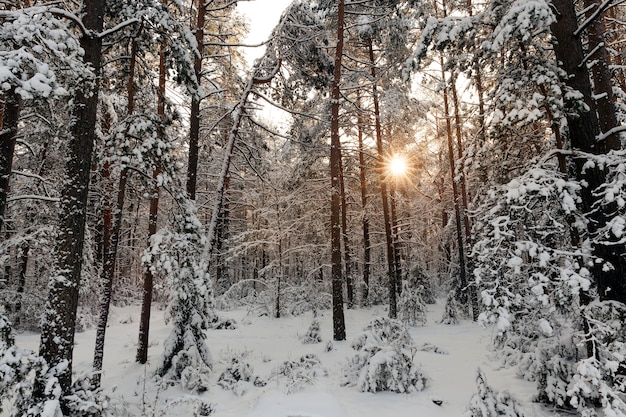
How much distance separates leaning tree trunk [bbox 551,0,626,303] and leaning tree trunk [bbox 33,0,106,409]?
24.9 ft

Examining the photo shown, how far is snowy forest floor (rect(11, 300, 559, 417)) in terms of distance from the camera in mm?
6020

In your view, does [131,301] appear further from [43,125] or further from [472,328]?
[472,328]

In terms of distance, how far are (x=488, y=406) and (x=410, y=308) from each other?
8752 mm

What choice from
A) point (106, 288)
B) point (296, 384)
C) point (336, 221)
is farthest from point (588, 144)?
point (106, 288)

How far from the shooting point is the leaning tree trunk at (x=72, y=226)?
5129 millimetres

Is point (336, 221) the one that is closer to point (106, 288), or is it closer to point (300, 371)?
point (300, 371)

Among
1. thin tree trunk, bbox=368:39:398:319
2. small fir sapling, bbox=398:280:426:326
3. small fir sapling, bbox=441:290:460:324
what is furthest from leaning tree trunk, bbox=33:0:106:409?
small fir sapling, bbox=441:290:460:324

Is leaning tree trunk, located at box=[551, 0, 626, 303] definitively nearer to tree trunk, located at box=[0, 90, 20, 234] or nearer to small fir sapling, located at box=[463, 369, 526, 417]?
small fir sapling, located at box=[463, 369, 526, 417]

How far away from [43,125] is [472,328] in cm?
1537

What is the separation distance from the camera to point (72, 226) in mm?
5402

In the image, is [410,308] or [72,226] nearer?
[72,226]

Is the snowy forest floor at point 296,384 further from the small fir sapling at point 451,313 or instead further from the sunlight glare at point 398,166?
the sunlight glare at point 398,166

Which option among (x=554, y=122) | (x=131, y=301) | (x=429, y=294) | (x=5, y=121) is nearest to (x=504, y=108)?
(x=554, y=122)

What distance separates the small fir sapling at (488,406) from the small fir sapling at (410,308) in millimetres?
8096
